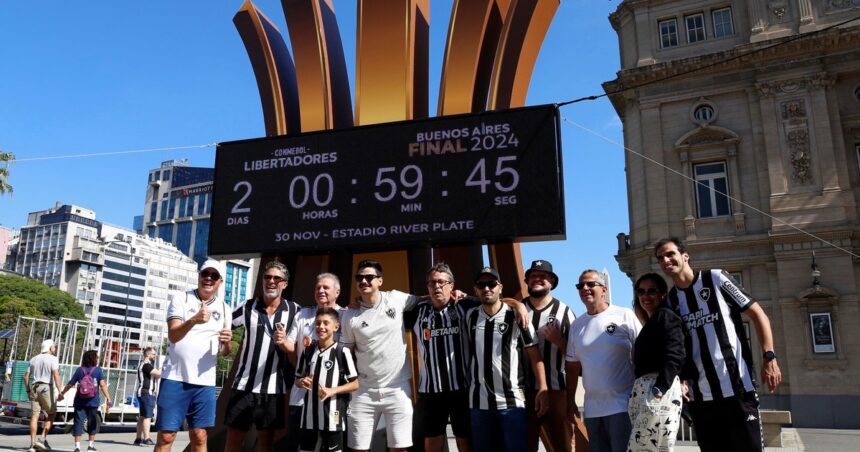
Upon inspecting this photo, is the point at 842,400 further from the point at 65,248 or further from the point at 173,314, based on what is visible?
the point at 65,248

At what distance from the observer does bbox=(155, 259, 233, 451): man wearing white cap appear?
435cm

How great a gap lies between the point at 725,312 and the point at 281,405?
11.3 feet

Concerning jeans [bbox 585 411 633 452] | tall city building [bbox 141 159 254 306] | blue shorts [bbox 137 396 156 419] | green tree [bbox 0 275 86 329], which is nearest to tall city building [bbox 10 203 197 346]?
tall city building [bbox 141 159 254 306]

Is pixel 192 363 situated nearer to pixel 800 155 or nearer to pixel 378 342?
pixel 378 342

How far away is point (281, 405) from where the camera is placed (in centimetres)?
487

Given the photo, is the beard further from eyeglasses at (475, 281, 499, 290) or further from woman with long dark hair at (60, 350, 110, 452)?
woman with long dark hair at (60, 350, 110, 452)

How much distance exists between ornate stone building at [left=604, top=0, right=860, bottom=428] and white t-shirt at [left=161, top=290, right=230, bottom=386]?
1413 centimetres

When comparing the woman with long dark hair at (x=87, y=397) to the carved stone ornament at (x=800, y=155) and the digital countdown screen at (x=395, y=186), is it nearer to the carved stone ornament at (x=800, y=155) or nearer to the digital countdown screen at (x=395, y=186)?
the digital countdown screen at (x=395, y=186)

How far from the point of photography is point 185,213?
437 ft

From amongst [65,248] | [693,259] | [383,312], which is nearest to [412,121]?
[383,312]

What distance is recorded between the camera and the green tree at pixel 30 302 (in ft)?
151

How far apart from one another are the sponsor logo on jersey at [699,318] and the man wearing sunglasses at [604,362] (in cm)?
36

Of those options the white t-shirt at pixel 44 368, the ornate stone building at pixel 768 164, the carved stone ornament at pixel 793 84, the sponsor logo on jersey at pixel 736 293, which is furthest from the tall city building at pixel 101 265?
the sponsor logo on jersey at pixel 736 293

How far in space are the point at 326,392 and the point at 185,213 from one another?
14022 cm
